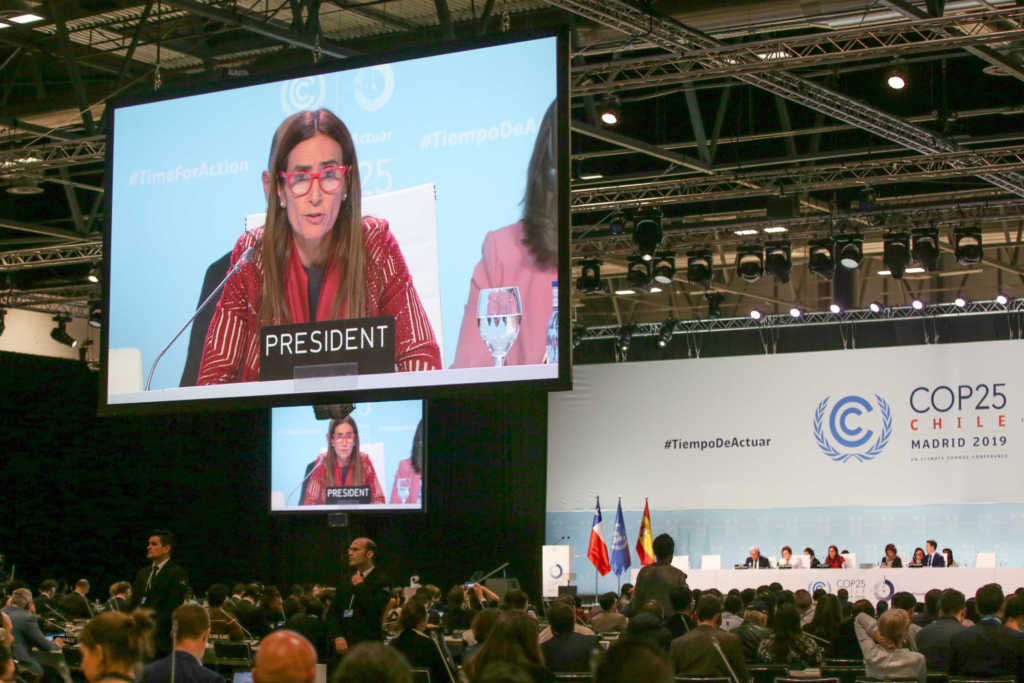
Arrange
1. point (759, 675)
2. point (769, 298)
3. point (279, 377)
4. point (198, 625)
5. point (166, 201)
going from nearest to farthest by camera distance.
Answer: point (198, 625) → point (759, 675) → point (279, 377) → point (166, 201) → point (769, 298)

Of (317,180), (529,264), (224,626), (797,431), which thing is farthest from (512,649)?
(797,431)

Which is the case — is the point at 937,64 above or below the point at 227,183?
above

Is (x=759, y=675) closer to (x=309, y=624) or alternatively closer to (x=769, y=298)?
(x=309, y=624)

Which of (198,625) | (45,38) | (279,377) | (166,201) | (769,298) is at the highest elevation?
(45,38)

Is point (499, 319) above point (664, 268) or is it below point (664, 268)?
below

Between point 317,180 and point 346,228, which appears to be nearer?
point 346,228

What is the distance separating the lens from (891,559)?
58.9 feet

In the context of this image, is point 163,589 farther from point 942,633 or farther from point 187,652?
point 942,633

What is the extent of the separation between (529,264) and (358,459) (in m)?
11.7

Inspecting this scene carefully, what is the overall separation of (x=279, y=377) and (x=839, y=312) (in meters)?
14.9

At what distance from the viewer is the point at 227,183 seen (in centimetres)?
794

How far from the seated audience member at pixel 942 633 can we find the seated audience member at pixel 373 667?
18.8 feet

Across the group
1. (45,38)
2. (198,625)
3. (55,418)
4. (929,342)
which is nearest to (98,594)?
(55,418)

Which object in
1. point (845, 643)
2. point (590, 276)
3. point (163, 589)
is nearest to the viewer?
point (163, 589)
